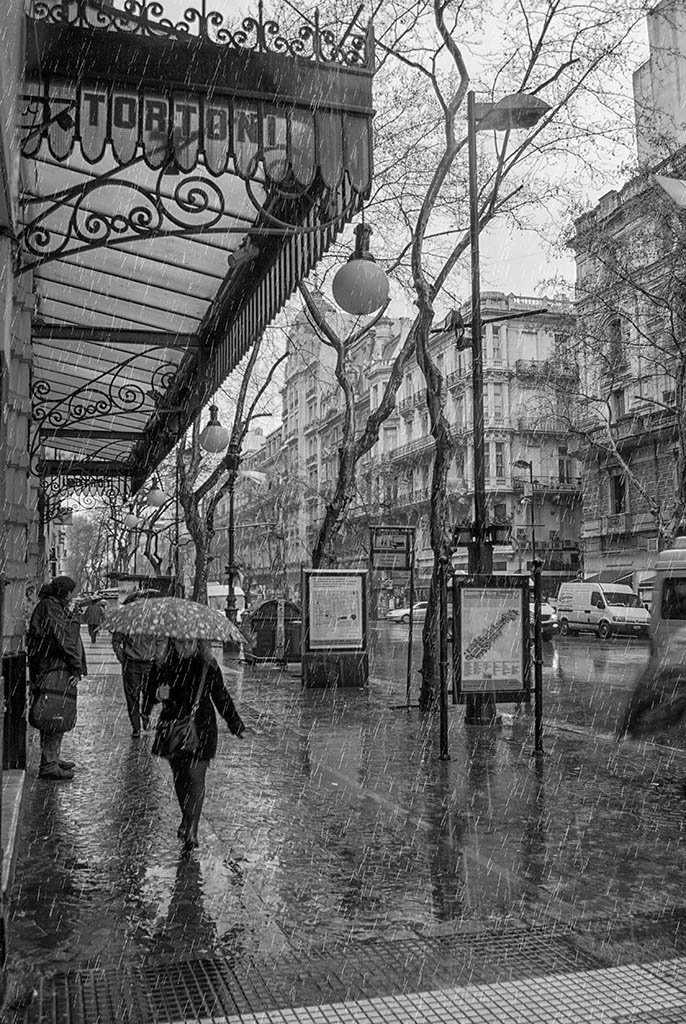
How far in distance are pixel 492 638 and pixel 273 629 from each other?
42.9 feet

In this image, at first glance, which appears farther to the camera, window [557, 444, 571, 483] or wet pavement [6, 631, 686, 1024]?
window [557, 444, 571, 483]

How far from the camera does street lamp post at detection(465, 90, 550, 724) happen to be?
1240cm

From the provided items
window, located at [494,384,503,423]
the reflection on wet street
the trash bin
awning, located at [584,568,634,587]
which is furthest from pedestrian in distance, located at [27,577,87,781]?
window, located at [494,384,503,423]

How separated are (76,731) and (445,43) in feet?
35.0

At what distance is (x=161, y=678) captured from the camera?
649 cm

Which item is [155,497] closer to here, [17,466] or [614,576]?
[17,466]

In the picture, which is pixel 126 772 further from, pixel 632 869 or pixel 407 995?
pixel 407 995

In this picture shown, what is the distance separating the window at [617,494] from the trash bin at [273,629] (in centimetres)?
2959

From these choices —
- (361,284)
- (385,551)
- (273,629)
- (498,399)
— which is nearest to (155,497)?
(273,629)

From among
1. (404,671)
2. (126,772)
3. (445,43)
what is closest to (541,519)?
(404,671)

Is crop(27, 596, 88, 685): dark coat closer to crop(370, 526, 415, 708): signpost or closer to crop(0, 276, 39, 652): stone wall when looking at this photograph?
crop(0, 276, 39, 652): stone wall

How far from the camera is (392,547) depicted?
1720cm

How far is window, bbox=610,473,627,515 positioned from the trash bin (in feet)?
97.1

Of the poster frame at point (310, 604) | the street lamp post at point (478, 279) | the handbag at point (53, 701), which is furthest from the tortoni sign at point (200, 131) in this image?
the poster frame at point (310, 604)
